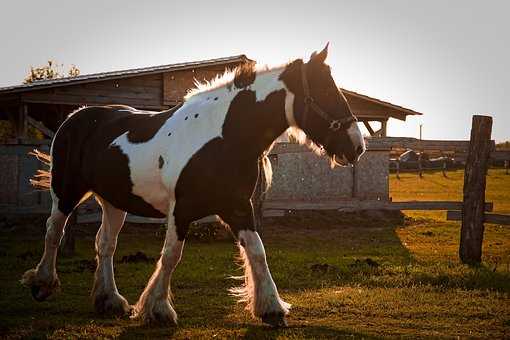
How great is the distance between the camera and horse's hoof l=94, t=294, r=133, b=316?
7.47 meters

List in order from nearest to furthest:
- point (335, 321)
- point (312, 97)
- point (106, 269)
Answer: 1. point (312, 97)
2. point (335, 321)
3. point (106, 269)

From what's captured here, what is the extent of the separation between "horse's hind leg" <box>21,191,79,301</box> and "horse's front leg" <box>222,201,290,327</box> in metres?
2.52

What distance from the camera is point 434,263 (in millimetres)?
11789

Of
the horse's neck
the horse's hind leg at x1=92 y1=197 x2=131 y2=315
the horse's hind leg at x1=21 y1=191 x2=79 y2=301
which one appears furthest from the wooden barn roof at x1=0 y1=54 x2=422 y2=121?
the horse's neck

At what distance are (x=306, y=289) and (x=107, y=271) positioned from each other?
9.21 ft

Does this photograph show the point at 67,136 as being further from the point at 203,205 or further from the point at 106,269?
the point at 203,205

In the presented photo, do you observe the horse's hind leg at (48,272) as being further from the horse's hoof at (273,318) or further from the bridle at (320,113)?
the bridle at (320,113)

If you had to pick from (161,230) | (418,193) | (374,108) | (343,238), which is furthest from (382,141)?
(418,193)

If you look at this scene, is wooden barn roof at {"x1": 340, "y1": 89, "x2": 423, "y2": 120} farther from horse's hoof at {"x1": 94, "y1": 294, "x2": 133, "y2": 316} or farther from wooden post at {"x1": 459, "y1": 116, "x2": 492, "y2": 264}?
horse's hoof at {"x1": 94, "y1": 294, "x2": 133, "y2": 316}

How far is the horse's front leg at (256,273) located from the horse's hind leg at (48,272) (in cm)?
252

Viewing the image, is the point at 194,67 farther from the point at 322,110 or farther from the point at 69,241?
the point at 322,110

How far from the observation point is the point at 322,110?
6.46 m

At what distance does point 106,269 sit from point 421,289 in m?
4.13

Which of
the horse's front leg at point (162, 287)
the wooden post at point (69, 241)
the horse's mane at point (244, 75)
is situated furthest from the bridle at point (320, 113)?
the wooden post at point (69, 241)
